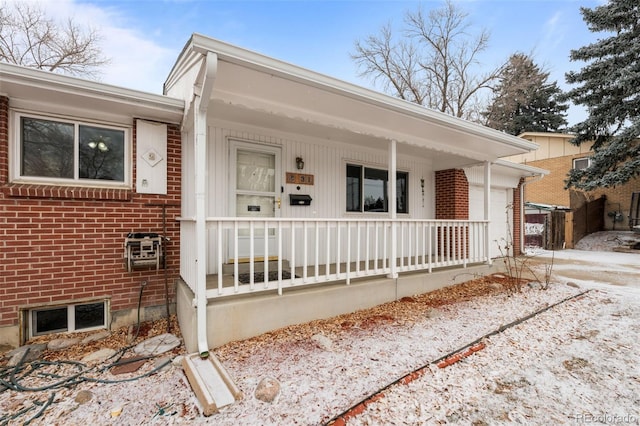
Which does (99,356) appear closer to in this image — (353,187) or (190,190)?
(190,190)

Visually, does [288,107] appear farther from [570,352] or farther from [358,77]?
[358,77]

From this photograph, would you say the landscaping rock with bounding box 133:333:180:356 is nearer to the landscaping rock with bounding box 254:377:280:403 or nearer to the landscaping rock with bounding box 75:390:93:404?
the landscaping rock with bounding box 75:390:93:404

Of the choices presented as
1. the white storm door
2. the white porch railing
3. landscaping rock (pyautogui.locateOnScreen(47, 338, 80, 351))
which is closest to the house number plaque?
the white storm door

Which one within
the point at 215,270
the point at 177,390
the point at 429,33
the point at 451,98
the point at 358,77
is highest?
the point at 429,33

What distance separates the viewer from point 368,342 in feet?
9.93

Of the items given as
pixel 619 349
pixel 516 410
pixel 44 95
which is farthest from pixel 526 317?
pixel 44 95

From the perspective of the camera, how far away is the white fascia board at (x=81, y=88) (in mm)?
2727

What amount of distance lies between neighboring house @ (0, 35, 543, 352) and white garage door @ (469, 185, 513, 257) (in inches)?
103

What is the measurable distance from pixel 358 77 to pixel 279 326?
48.7ft

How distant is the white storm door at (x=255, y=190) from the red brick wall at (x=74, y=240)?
80 cm

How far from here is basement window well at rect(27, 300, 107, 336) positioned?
321 centimetres

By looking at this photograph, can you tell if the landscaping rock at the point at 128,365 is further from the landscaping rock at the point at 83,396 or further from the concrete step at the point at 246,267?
the concrete step at the point at 246,267

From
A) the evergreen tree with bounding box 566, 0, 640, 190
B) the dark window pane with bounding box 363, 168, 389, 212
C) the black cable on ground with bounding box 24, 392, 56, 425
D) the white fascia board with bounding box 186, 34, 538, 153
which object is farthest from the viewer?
the evergreen tree with bounding box 566, 0, 640, 190

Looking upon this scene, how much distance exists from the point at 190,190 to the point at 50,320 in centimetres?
213
